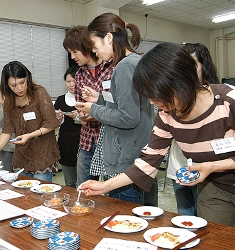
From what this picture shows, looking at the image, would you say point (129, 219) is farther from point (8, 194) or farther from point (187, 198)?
point (187, 198)

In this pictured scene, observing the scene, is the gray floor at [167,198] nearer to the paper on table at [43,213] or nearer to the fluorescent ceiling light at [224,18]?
the paper on table at [43,213]

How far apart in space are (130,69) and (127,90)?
0.35 ft

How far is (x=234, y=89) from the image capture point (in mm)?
1236

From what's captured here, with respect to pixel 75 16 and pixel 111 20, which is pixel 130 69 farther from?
pixel 75 16

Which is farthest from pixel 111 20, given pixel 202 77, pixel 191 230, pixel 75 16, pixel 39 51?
pixel 75 16

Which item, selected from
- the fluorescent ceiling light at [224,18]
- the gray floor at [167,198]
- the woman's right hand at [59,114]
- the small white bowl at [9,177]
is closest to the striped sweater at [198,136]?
the small white bowl at [9,177]

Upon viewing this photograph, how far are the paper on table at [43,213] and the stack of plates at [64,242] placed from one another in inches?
10.3

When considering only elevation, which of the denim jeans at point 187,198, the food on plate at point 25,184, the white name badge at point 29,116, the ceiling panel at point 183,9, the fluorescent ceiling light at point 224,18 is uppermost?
the fluorescent ceiling light at point 224,18

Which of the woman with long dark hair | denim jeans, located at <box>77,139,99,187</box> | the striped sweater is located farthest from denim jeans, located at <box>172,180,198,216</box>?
the striped sweater

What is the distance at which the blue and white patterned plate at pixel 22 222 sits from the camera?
3.89ft

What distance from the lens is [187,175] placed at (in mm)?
1228

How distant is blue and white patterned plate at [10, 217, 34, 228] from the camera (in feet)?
3.89

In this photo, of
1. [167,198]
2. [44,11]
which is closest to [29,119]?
[167,198]

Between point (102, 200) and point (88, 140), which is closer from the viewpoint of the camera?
point (102, 200)
